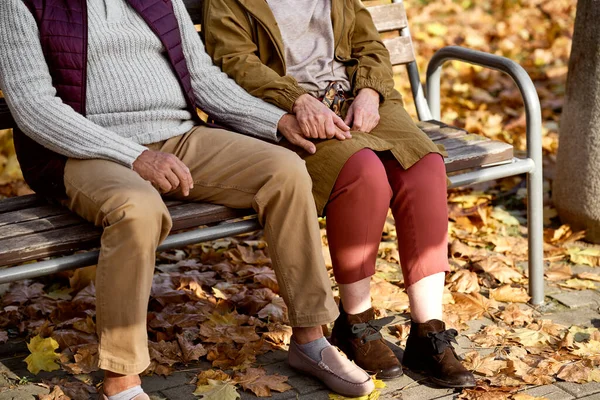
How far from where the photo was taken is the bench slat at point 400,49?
3791 mm

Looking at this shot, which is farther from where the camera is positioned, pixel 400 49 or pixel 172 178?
pixel 400 49

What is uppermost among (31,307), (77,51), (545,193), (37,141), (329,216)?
(77,51)

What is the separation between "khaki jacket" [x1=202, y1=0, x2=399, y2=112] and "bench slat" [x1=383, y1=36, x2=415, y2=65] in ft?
1.42

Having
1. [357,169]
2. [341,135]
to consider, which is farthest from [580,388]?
[341,135]

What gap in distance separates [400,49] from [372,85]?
2.20 ft

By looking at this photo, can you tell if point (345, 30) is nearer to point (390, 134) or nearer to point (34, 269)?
point (390, 134)

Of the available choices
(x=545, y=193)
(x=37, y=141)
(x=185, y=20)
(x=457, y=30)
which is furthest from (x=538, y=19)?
(x=37, y=141)

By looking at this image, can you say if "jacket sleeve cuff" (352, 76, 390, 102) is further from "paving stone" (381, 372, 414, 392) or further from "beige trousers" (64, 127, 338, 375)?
"paving stone" (381, 372, 414, 392)

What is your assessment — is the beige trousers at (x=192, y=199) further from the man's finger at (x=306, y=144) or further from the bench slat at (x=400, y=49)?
the bench slat at (x=400, y=49)

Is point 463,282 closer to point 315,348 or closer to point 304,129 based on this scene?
point 315,348

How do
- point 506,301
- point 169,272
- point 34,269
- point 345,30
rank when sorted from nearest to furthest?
point 34,269
point 345,30
point 506,301
point 169,272

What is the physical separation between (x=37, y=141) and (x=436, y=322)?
55.2 inches

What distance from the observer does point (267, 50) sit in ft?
10.4

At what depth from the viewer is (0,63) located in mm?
2680
